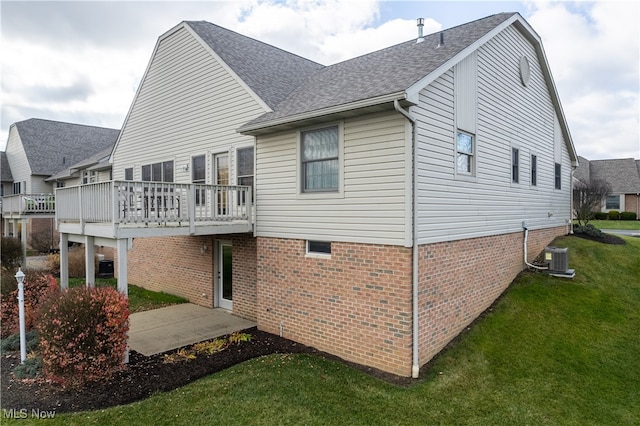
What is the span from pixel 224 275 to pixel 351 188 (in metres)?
5.80

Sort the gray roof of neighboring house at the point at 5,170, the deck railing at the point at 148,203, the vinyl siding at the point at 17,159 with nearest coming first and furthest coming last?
the deck railing at the point at 148,203 < the vinyl siding at the point at 17,159 < the gray roof of neighboring house at the point at 5,170

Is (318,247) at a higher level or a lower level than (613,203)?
lower

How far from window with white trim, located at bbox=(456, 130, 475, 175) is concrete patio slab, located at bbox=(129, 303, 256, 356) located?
6.56m

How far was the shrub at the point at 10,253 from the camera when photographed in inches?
574

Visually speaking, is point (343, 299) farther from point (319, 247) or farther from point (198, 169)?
point (198, 169)

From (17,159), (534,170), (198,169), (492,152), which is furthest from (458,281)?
(17,159)

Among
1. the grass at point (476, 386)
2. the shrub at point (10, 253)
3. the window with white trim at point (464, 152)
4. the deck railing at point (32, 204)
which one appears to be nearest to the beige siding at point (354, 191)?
the window with white trim at point (464, 152)

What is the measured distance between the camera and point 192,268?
12180 millimetres

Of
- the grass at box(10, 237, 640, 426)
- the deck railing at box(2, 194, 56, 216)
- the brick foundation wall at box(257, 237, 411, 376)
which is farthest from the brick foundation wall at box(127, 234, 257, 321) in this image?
the deck railing at box(2, 194, 56, 216)

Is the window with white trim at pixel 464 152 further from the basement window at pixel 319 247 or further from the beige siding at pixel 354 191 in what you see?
the basement window at pixel 319 247

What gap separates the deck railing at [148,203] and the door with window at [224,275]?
217 centimetres

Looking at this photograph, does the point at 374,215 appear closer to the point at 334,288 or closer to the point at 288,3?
the point at 334,288

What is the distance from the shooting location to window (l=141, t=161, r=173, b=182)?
41.7 feet

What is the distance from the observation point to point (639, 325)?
8.54 m
